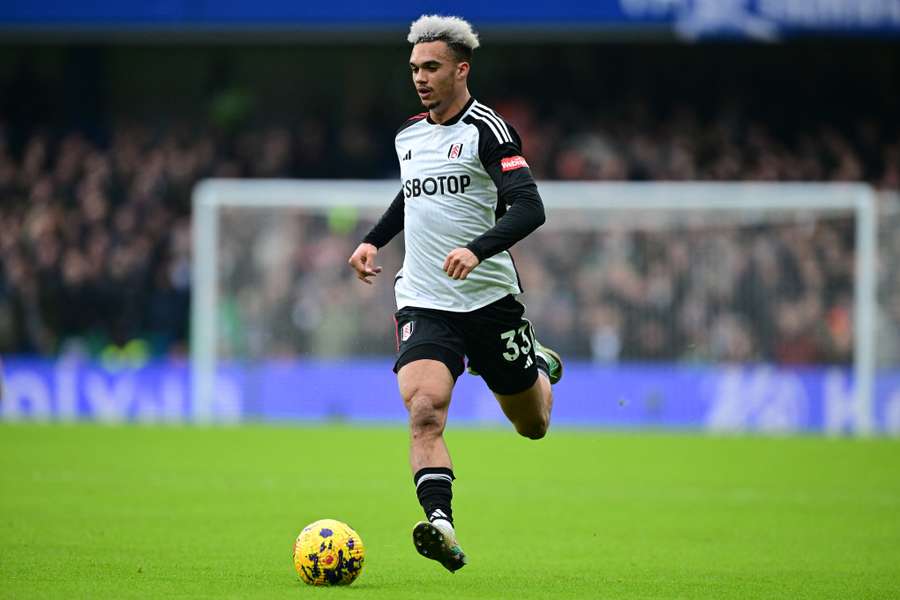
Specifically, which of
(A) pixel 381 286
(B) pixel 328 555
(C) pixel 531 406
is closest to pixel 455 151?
(C) pixel 531 406

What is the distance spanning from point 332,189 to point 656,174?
5.58 metres

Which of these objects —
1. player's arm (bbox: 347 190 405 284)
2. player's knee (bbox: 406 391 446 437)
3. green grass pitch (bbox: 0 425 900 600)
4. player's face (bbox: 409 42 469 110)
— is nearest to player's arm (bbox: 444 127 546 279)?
player's face (bbox: 409 42 469 110)

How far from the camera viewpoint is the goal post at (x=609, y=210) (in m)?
19.6

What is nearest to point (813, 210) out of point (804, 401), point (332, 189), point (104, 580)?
point (804, 401)

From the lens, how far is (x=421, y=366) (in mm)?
7066

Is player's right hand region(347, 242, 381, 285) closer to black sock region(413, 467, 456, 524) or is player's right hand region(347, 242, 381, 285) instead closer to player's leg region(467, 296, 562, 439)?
player's leg region(467, 296, 562, 439)

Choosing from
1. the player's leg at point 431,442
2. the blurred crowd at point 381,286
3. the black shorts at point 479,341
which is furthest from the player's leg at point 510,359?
the blurred crowd at point 381,286

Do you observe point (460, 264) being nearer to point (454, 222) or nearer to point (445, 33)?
point (454, 222)

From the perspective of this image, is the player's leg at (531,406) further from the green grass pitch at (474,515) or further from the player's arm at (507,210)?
the player's arm at (507,210)

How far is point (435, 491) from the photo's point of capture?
22.1 ft

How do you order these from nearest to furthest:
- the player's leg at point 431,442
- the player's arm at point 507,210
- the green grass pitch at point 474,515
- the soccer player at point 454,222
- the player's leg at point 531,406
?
the player's leg at point 431,442 < the player's arm at point 507,210 < the green grass pitch at point 474,515 < the soccer player at point 454,222 < the player's leg at point 531,406

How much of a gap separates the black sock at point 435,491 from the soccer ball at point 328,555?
1.18 feet

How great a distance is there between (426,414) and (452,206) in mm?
1101

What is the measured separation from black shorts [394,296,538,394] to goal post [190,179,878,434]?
41.2ft
